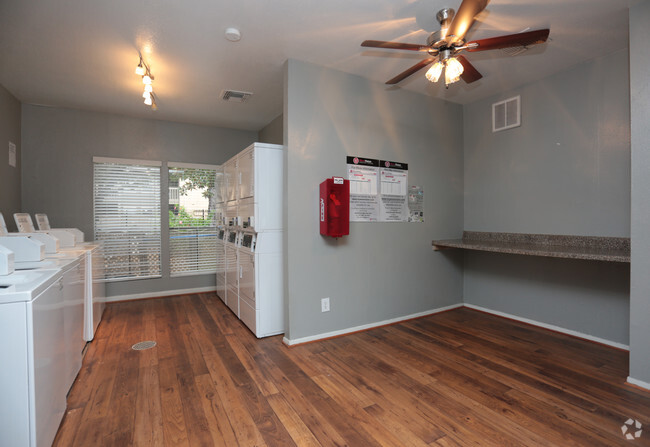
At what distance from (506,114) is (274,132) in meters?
3.17

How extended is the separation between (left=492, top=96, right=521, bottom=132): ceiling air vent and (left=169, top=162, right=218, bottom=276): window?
13.5 ft

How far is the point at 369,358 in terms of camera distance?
2.78 m

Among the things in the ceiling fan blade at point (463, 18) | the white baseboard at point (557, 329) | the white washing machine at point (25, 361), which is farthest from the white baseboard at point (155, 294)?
the ceiling fan blade at point (463, 18)

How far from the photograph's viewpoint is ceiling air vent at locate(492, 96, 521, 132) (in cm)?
368

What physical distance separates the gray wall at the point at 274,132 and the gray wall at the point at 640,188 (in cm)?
368

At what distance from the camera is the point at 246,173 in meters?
3.46

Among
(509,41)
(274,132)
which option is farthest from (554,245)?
(274,132)

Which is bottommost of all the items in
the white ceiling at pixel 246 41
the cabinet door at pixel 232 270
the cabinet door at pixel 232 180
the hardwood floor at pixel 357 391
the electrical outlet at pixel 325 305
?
the hardwood floor at pixel 357 391

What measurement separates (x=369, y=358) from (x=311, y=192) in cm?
164

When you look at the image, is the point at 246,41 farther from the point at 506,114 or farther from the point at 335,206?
the point at 506,114

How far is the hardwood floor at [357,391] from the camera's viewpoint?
1812mm

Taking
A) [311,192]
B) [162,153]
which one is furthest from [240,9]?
[162,153]

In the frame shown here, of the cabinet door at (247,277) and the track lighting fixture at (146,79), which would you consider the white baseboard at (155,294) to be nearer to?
the cabinet door at (247,277)

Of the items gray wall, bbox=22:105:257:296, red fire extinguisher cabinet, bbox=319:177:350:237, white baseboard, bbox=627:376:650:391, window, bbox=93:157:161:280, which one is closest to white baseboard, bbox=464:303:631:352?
white baseboard, bbox=627:376:650:391
